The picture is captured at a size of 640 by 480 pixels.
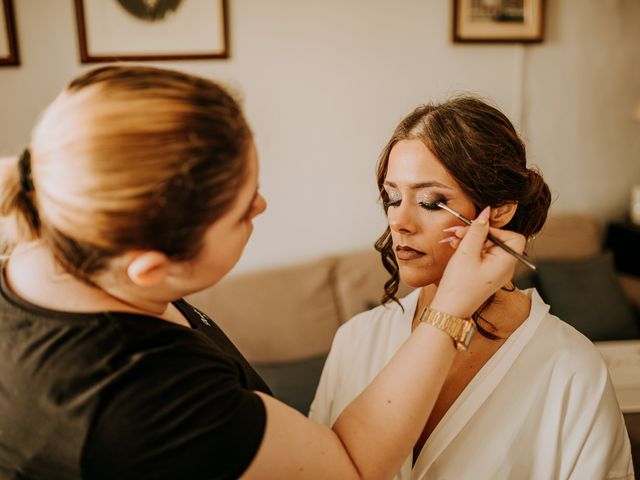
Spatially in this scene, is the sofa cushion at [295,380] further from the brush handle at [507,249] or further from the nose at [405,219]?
the brush handle at [507,249]

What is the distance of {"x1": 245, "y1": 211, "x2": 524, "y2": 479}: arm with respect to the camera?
0.67m

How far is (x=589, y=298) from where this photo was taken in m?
2.41

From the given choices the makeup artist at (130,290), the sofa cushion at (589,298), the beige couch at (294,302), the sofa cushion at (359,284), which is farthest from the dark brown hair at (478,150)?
the sofa cushion at (589,298)

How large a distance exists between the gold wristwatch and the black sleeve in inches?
11.0

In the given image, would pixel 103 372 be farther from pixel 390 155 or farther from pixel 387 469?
pixel 390 155

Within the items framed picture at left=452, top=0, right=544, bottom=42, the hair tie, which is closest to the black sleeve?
the hair tie

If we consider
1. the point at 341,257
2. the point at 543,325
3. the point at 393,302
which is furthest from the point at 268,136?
the point at 543,325

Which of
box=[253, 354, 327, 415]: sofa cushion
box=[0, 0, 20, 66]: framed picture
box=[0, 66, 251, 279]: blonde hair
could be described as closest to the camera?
box=[0, 66, 251, 279]: blonde hair

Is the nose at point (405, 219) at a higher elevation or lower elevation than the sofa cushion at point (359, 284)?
higher

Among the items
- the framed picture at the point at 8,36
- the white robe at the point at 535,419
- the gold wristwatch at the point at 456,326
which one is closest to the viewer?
the gold wristwatch at the point at 456,326

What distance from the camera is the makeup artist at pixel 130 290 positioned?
1.94ft

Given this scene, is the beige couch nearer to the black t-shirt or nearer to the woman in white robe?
the woman in white robe

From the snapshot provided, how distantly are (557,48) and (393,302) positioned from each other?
205 centimetres

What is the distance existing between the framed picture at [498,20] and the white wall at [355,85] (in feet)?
0.18
